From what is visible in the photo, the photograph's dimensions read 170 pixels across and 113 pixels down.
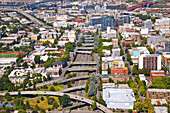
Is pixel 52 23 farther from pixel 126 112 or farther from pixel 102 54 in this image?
pixel 126 112

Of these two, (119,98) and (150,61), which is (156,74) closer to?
(150,61)

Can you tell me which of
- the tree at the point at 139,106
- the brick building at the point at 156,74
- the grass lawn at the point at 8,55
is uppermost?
the grass lawn at the point at 8,55

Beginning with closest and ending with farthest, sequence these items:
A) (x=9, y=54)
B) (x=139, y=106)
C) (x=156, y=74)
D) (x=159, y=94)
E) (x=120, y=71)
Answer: (x=139, y=106), (x=159, y=94), (x=156, y=74), (x=120, y=71), (x=9, y=54)

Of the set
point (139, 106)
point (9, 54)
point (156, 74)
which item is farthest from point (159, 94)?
point (9, 54)

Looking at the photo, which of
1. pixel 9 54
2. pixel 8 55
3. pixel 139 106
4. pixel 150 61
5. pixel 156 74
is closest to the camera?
pixel 139 106

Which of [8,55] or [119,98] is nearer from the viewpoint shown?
[119,98]

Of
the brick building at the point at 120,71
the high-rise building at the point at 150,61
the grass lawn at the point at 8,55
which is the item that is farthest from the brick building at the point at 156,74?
the grass lawn at the point at 8,55

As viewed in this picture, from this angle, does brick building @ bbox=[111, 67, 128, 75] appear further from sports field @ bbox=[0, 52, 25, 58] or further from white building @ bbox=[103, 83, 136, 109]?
sports field @ bbox=[0, 52, 25, 58]

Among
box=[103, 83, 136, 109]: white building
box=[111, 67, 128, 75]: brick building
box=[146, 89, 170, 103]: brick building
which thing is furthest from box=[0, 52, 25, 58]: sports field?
box=[146, 89, 170, 103]: brick building

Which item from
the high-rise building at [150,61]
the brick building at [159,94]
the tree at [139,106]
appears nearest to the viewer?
the tree at [139,106]

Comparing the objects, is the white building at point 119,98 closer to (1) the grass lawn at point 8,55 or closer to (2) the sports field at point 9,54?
(2) the sports field at point 9,54

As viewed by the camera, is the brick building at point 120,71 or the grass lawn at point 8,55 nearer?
the brick building at point 120,71
